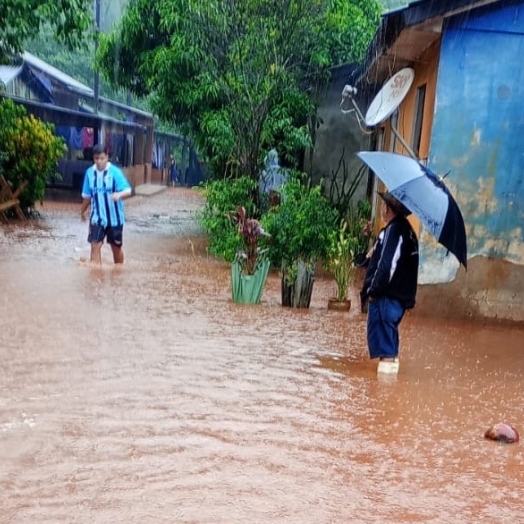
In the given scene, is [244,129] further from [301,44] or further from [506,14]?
[506,14]

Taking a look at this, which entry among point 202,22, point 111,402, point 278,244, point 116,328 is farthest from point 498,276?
point 202,22

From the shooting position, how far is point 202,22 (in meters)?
12.1

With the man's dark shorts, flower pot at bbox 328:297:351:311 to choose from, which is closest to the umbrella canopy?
flower pot at bbox 328:297:351:311

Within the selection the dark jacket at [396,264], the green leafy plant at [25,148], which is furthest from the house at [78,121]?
the dark jacket at [396,264]

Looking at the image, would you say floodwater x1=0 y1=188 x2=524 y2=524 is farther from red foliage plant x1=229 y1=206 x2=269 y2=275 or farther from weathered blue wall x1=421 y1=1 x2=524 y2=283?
weathered blue wall x1=421 y1=1 x2=524 y2=283

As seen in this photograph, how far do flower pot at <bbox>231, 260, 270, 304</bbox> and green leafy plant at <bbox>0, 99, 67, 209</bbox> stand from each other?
8.91 m

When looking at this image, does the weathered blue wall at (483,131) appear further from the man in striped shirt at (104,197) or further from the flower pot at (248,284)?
the man in striped shirt at (104,197)

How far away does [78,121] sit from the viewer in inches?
917

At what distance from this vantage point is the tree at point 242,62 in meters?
11.8

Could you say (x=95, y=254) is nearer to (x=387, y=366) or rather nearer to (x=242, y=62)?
(x=242, y=62)

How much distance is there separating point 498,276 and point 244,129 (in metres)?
5.60

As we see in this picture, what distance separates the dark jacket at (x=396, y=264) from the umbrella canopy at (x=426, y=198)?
23 centimetres

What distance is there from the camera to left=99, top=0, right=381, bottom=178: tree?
38.6ft

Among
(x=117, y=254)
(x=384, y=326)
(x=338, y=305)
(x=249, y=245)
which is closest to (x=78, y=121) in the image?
(x=117, y=254)
